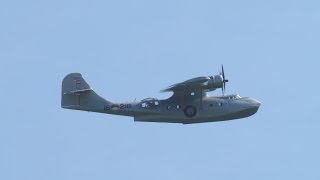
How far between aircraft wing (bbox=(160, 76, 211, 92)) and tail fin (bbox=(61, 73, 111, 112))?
5.43 metres

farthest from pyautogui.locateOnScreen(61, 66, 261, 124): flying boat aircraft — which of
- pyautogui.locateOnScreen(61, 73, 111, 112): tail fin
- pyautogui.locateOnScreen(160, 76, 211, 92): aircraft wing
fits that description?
pyautogui.locateOnScreen(61, 73, 111, 112): tail fin

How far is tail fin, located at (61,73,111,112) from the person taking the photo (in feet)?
190

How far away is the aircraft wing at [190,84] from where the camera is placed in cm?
5433

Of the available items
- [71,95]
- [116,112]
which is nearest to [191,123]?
[116,112]

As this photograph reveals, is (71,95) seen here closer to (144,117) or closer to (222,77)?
(144,117)

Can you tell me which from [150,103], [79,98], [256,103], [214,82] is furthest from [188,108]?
[79,98]

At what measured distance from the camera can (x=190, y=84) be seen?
55094 mm

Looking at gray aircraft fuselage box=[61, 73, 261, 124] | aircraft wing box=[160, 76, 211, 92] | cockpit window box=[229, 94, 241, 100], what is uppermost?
aircraft wing box=[160, 76, 211, 92]

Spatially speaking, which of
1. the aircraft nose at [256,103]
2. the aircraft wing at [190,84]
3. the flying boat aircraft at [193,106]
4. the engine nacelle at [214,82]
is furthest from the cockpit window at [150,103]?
the aircraft nose at [256,103]

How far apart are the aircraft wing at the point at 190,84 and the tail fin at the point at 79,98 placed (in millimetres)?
5426

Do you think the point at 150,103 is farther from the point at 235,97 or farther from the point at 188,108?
the point at 235,97

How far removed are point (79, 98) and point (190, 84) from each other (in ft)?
28.9

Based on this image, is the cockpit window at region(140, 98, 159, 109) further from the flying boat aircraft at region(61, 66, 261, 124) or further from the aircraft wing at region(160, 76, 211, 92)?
the aircraft wing at region(160, 76, 211, 92)

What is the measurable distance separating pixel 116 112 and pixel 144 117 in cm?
241
